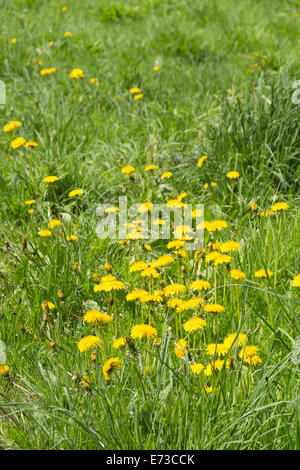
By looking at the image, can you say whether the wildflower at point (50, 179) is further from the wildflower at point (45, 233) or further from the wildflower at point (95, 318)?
the wildflower at point (95, 318)

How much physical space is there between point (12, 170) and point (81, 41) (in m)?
2.46

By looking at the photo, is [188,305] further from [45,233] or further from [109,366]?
[45,233]

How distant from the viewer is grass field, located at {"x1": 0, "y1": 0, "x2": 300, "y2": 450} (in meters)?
1.55

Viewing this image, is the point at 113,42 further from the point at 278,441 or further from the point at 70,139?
the point at 278,441

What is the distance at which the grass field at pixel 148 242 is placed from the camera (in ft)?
5.09

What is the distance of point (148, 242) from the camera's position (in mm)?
2766

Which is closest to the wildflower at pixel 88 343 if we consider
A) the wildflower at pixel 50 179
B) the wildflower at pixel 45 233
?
the wildflower at pixel 45 233

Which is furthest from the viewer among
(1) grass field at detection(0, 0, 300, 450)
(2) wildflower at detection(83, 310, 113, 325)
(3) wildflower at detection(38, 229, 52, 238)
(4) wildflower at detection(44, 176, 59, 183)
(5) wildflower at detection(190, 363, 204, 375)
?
(4) wildflower at detection(44, 176, 59, 183)

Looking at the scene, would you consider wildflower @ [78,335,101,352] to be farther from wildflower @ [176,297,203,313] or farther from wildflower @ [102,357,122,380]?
wildflower @ [176,297,203,313]

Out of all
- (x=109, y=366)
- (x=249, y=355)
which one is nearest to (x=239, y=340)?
(x=249, y=355)

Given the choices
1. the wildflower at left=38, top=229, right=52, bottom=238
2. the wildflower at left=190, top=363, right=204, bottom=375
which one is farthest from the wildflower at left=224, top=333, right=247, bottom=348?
the wildflower at left=38, top=229, right=52, bottom=238

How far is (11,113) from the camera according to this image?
3980mm
